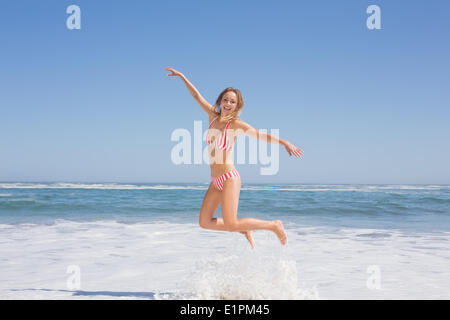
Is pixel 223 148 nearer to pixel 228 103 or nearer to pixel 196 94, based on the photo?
pixel 228 103

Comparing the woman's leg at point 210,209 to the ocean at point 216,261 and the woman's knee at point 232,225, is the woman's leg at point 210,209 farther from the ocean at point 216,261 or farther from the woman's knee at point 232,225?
the ocean at point 216,261

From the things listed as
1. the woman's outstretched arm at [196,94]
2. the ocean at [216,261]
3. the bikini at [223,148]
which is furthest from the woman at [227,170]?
the ocean at [216,261]

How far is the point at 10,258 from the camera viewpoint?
614cm

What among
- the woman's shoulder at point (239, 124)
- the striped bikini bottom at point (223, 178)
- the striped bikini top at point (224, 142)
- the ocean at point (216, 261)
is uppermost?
the woman's shoulder at point (239, 124)

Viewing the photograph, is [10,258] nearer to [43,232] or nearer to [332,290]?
[43,232]

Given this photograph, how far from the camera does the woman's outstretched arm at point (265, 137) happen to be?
3720 millimetres

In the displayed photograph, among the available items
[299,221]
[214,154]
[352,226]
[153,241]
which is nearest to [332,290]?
[214,154]

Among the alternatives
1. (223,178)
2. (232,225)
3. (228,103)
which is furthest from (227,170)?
(228,103)

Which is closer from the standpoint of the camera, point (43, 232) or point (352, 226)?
point (43, 232)

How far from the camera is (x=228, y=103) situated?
14.1 feet

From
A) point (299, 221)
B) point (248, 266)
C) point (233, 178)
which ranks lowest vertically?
point (299, 221)

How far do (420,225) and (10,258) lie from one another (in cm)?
1008

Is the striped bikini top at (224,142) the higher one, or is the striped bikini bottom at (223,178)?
the striped bikini top at (224,142)

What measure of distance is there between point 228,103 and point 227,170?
752 millimetres
